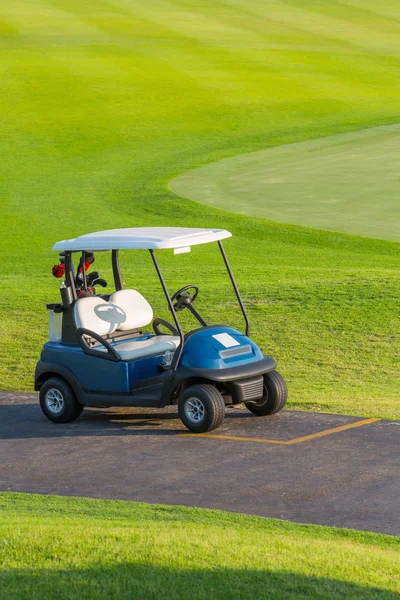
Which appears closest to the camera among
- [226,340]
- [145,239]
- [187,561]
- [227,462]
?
[187,561]

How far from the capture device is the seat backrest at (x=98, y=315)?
1147cm

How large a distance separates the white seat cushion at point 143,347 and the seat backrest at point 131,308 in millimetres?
194

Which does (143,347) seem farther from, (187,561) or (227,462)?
(187,561)

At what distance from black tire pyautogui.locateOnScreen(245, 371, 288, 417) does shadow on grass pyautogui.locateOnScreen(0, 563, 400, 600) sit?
5115 mm

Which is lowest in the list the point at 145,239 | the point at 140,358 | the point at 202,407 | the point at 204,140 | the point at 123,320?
the point at 204,140

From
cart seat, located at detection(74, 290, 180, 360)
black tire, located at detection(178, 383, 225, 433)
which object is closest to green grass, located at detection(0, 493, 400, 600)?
black tire, located at detection(178, 383, 225, 433)

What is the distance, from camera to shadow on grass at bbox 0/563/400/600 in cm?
582

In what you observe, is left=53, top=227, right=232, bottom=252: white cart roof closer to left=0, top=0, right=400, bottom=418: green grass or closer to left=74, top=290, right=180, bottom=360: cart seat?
left=74, top=290, right=180, bottom=360: cart seat

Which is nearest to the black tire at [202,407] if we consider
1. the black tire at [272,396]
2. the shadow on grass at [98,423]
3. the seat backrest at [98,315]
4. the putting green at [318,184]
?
the shadow on grass at [98,423]

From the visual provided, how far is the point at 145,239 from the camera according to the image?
1078 cm

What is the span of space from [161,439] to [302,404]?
206cm

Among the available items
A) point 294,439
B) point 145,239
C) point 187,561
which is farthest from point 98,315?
point 187,561

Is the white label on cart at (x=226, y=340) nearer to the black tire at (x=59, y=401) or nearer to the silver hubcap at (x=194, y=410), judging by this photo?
the silver hubcap at (x=194, y=410)

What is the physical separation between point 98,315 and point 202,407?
1.77 metres
